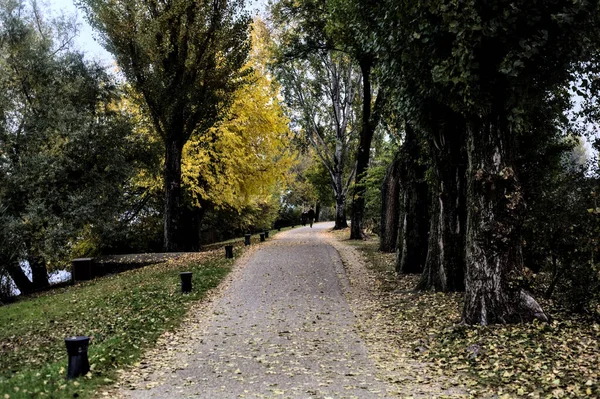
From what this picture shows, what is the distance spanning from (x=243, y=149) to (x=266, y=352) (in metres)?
16.0

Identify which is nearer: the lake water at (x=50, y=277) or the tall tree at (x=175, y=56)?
the tall tree at (x=175, y=56)

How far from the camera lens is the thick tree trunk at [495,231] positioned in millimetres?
7113

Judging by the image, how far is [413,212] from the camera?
516 inches

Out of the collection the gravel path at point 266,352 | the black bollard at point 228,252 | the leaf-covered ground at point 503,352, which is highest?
the black bollard at point 228,252

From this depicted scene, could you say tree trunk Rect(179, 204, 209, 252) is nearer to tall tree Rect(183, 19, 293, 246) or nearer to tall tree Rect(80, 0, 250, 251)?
tall tree Rect(183, 19, 293, 246)

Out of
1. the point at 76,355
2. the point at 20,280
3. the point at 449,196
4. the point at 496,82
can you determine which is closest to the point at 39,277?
the point at 20,280

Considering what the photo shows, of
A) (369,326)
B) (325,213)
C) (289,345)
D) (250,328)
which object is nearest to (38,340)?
(250,328)

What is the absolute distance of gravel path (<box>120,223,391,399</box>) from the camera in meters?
5.52

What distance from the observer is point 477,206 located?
7.31 meters

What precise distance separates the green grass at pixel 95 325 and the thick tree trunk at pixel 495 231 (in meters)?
5.27

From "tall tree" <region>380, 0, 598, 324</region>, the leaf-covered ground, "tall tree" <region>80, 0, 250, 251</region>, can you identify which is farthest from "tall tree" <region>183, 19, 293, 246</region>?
the leaf-covered ground

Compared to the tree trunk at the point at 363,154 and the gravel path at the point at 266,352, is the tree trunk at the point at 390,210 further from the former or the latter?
the gravel path at the point at 266,352

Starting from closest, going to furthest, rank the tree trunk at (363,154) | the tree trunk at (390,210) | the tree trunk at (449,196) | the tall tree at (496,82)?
the tall tree at (496,82)
the tree trunk at (449,196)
the tree trunk at (390,210)
the tree trunk at (363,154)

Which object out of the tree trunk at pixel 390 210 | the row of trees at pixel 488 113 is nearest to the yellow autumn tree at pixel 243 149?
the tree trunk at pixel 390 210
